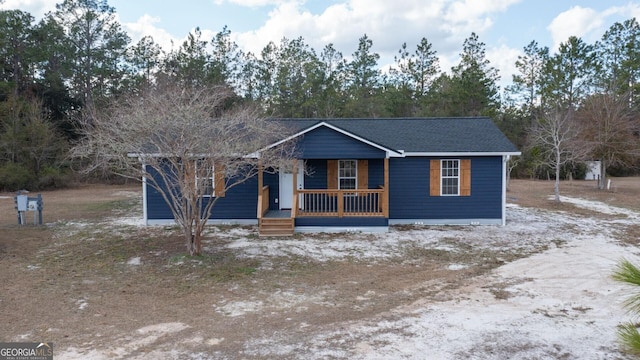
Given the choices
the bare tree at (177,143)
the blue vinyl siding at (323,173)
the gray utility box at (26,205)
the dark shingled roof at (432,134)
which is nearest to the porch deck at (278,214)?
the blue vinyl siding at (323,173)

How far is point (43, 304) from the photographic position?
242 inches

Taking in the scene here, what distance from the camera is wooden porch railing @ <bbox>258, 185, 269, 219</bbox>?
11.6m

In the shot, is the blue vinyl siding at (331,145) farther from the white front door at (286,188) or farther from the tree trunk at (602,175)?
the tree trunk at (602,175)

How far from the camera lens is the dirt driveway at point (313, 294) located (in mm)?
4879

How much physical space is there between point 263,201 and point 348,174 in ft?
9.63

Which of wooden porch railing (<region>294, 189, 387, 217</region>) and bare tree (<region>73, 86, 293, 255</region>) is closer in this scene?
bare tree (<region>73, 86, 293, 255</region>)

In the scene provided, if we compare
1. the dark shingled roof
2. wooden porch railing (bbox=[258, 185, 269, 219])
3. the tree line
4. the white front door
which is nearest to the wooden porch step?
wooden porch railing (bbox=[258, 185, 269, 219])

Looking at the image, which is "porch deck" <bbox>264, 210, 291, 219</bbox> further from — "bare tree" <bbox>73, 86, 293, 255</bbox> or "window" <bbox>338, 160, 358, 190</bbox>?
"bare tree" <bbox>73, 86, 293, 255</bbox>

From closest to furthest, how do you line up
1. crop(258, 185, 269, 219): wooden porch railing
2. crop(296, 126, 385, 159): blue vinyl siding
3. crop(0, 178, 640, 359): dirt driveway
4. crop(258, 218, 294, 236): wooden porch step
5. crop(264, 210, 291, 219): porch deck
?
crop(0, 178, 640, 359): dirt driveway
crop(258, 218, 294, 236): wooden porch step
crop(258, 185, 269, 219): wooden porch railing
crop(296, 126, 385, 159): blue vinyl siding
crop(264, 210, 291, 219): porch deck

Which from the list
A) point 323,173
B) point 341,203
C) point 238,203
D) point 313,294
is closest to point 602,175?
point 323,173

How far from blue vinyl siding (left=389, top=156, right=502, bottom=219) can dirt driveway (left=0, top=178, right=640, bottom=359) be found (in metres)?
1.24

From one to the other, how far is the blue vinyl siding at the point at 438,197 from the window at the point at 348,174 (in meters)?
1.10

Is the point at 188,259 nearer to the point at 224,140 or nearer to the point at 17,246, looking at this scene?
the point at 224,140

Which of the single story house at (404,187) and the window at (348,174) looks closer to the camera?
the single story house at (404,187)
